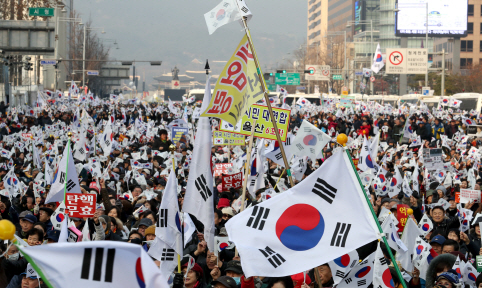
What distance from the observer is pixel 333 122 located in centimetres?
2580

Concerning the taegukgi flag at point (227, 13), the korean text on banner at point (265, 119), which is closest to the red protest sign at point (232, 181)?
the korean text on banner at point (265, 119)

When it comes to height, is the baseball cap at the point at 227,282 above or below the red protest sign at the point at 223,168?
below

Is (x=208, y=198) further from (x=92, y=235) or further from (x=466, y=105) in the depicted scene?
(x=466, y=105)

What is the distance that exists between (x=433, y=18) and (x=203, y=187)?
63.0 m

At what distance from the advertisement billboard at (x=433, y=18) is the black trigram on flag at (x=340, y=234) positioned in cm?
6122

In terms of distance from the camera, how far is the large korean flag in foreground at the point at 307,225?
14.4 ft

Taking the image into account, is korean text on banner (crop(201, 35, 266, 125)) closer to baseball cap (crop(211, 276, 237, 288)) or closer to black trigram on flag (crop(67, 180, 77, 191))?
baseball cap (crop(211, 276, 237, 288))

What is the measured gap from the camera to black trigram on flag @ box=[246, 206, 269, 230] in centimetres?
455

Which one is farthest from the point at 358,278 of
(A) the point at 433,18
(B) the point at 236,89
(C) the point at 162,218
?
(A) the point at 433,18

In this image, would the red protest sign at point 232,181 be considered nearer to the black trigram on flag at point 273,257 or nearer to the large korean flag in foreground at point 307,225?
the large korean flag in foreground at point 307,225

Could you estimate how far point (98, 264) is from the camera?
10.8 ft

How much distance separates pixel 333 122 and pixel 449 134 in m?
4.50

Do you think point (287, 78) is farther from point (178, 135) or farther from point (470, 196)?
point (470, 196)

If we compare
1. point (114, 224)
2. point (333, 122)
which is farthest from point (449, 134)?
point (114, 224)
